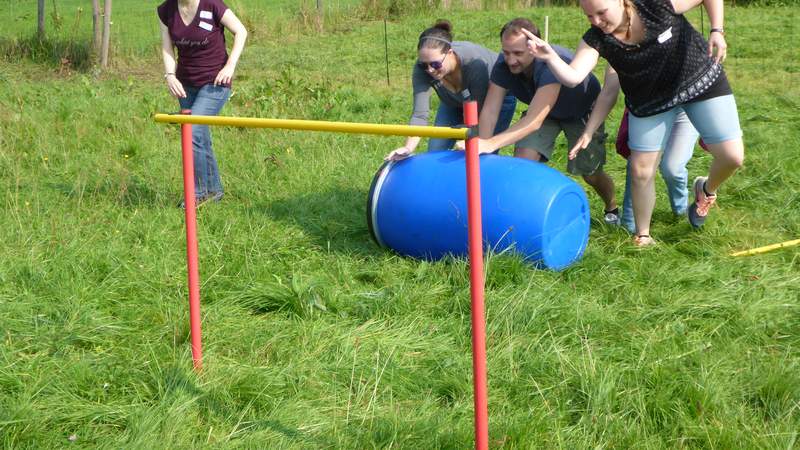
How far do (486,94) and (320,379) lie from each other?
1985mm

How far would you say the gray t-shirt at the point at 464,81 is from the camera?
13.7 ft

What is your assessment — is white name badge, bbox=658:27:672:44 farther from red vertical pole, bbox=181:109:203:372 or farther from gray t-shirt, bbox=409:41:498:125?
red vertical pole, bbox=181:109:203:372

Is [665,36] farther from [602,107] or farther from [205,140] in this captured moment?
[205,140]

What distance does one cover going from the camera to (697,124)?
3.69m

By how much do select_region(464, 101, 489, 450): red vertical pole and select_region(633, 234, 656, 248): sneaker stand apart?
6.63 feet

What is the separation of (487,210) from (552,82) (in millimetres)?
684

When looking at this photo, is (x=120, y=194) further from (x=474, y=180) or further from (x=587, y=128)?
(x=474, y=180)

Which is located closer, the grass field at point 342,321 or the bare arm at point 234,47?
the grass field at point 342,321

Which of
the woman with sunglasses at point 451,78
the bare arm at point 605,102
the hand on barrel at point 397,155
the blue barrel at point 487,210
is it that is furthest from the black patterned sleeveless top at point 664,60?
the hand on barrel at point 397,155

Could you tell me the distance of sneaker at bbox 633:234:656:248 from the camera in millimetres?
3934

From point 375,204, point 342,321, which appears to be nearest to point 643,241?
point 375,204

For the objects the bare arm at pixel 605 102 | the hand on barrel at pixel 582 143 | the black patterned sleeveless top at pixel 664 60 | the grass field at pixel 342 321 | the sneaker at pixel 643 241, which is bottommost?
the grass field at pixel 342 321

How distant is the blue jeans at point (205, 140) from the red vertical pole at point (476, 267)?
10.0 ft

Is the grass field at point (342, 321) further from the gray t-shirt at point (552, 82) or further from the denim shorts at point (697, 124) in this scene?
the gray t-shirt at point (552, 82)
